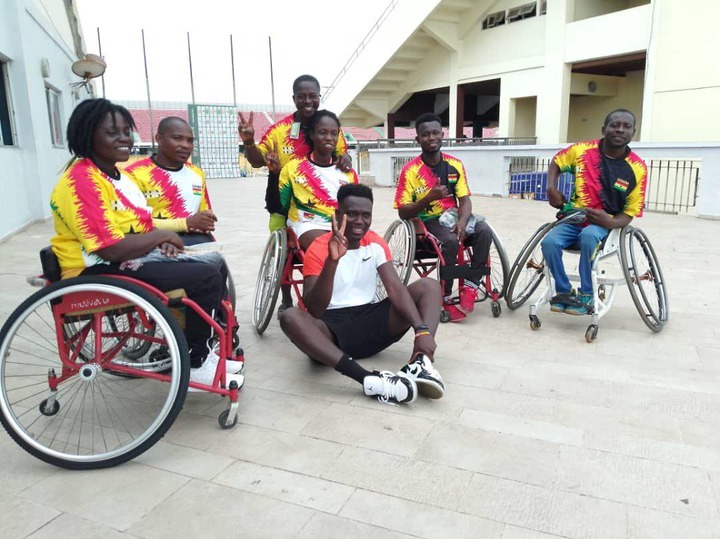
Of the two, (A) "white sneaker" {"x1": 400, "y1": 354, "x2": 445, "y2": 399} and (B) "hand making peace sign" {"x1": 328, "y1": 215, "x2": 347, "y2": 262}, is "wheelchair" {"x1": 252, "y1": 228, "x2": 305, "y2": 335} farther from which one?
(A) "white sneaker" {"x1": 400, "y1": 354, "x2": 445, "y2": 399}

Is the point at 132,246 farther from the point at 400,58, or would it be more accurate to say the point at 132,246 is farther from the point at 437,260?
the point at 400,58

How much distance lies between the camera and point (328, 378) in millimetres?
3053

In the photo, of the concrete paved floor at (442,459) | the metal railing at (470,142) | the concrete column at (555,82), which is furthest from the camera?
the metal railing at (470,142)

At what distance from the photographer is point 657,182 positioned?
11.0 m

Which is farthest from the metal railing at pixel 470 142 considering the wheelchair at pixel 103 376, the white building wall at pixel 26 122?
the wheelchair at pixel 103 376

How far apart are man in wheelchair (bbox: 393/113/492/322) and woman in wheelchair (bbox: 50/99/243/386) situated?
1935 mm

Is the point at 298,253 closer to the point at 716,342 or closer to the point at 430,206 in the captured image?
the point at 430,206

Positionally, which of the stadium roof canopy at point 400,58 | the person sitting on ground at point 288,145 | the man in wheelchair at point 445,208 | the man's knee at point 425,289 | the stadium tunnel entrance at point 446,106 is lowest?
the man's knee at point 425,289

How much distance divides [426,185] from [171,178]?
1.81 m

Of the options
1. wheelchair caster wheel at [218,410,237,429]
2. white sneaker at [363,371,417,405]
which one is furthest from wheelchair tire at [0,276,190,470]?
white sneaker at [363,371,417,405]

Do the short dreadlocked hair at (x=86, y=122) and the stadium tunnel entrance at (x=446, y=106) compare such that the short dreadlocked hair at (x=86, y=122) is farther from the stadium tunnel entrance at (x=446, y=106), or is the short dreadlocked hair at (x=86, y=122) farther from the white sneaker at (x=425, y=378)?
the stadium tunnel entrance at (x=446, y=106)

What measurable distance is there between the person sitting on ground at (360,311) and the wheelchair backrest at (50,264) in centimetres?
101

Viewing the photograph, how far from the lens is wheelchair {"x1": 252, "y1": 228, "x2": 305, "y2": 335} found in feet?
11.7

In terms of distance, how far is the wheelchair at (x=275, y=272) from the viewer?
3574 millimetres
